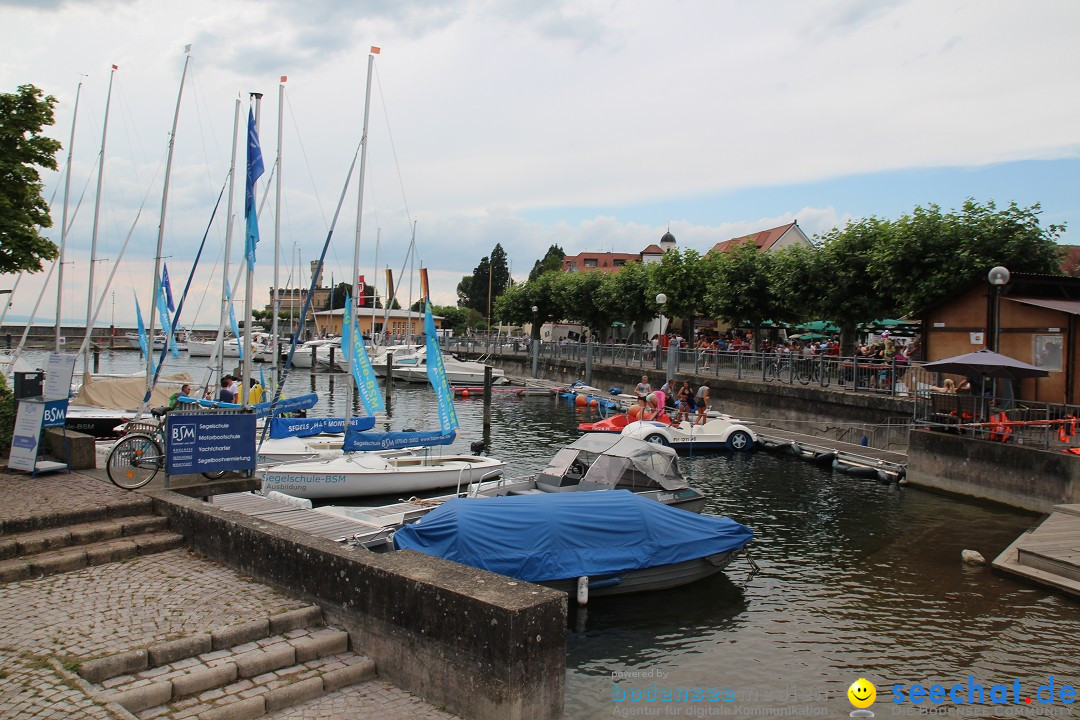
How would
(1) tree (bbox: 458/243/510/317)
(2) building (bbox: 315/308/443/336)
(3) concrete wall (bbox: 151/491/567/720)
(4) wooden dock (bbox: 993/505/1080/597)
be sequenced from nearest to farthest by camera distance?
(3) concrete wall (bbox: 151/491/567/720) → (4) wooden dock (bbox: 993/505/1080/597) → (2) building (bbox: 315/308/443/336) → (1) tree (bbox: 458/243/510/317)

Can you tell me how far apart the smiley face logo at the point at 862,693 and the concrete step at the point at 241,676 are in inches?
234

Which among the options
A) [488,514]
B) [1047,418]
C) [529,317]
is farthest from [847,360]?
[529,317]

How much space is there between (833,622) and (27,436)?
512 inches

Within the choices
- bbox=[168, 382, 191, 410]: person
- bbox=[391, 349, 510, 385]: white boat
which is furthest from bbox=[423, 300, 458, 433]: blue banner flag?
bbox=[391, 349, 510, 385]: white boat

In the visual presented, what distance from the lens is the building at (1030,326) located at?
67.1ft

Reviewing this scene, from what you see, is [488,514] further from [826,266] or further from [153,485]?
[826,266]

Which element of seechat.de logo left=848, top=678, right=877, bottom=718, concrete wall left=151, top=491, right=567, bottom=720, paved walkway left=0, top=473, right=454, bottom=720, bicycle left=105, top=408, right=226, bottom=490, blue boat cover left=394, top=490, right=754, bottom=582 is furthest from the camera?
blue boat cover left=394, top=490, right=754, bottom=582

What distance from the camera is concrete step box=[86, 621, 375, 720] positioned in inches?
235

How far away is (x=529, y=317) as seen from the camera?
82.4 meters

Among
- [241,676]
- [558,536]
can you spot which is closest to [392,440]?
[558,536]

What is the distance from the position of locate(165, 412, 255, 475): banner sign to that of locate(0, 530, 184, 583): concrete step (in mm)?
1316

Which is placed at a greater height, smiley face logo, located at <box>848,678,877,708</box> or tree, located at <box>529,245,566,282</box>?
tree, located at <box>529,245,566,282</box>

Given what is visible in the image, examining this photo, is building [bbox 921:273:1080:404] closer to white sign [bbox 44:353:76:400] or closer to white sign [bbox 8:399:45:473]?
white sign [bbox 44:353:76:400]

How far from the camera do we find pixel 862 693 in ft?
30.1
